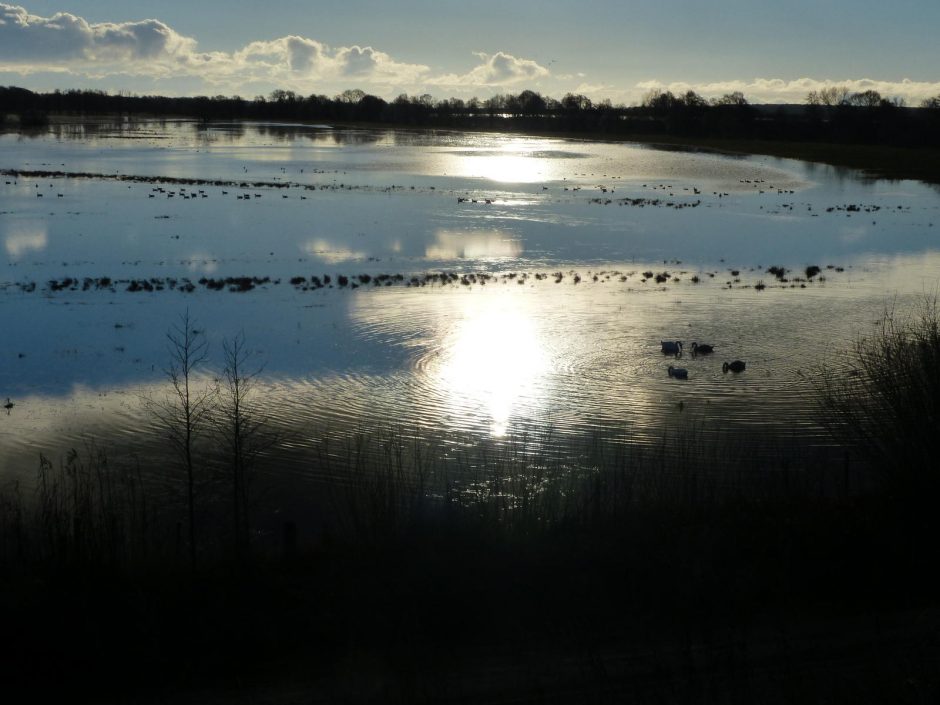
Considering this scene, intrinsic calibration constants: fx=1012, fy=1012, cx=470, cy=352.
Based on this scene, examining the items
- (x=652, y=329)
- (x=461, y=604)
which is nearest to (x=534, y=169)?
(x=652, y=329)

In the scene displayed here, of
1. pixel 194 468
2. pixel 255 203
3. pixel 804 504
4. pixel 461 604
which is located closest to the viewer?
pixel 461 604

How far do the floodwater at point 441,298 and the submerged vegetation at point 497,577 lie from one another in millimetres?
2018

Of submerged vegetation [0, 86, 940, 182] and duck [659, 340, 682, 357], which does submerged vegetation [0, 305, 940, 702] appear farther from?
submerged vegetation [0, 86, 940, 182]

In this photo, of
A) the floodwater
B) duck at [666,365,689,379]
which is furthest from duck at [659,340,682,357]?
duck at [666,365,689,379]

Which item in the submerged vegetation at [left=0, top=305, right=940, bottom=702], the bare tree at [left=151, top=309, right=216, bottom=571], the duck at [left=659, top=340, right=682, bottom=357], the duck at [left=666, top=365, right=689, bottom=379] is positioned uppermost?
the duck at [left=659, top=340, right=682, bottom=357]

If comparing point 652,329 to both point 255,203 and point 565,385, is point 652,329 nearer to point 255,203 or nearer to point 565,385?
point 565,385

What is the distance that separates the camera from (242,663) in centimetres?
877

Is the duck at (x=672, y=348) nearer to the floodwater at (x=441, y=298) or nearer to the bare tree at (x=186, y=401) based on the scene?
the floodwater at (x=441, y=298)

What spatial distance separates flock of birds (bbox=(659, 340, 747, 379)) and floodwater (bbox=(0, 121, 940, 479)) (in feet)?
0.62

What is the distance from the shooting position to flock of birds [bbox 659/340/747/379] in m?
17.1

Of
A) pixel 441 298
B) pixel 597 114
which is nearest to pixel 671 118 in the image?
pixel 597 114

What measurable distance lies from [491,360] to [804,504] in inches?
327

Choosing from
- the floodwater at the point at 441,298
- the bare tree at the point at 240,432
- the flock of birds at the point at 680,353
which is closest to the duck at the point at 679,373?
the flock of birds at the point at 680,353

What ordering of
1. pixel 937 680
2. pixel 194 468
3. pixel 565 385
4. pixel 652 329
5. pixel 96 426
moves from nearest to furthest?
pixel 937 680, pixel 194 468, pixel 96 426, pixel 565 385, pixel 652 329
